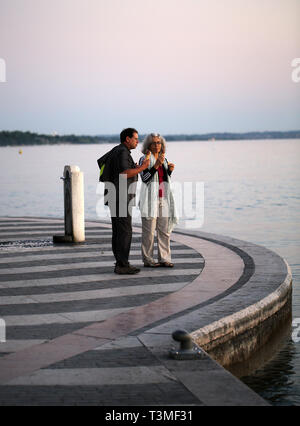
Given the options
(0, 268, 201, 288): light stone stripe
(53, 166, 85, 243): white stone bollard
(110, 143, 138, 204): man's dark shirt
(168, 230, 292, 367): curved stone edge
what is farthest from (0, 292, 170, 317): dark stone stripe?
(53, 166, 85, 243): white stone bollard

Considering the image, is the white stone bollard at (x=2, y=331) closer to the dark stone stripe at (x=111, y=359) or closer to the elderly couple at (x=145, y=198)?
the dark stone stripe at (x=111, y=359)

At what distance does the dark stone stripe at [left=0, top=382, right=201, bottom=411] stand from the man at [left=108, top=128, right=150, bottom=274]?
4.01m

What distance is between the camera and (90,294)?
7875mm

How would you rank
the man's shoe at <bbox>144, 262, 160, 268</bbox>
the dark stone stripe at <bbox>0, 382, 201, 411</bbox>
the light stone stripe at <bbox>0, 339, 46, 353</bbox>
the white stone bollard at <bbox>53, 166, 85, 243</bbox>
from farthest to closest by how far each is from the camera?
1. the white stone bollard at <bbox>53, 166, 85, 243</bbox>
2. the man's shoe at <bbox>144, 262, 160, 268</bbox>
3. the light stone stripe at <bbox>0, 339, 46, 353</bbox>
4. the dark stone stripe at <bbox>0, 382, 201, 411</bbox>

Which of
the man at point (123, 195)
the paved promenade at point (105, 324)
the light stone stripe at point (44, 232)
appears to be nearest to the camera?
the paved promenade at point (105, 324)

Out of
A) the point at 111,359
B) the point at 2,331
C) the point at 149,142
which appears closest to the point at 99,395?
the point at 111,359

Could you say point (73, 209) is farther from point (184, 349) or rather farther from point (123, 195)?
point (184, 349)

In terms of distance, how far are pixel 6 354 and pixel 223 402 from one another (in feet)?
6.41

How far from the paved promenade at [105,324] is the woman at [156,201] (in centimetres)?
36

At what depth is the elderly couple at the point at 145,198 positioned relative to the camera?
8.84 m

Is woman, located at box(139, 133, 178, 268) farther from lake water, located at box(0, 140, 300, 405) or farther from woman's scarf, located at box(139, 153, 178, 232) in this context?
lake water, located at box(0, 140, 300, 405)

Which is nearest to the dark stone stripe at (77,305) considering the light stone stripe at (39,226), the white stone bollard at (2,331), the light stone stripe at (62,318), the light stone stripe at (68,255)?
the light stone stripe at (62,318)

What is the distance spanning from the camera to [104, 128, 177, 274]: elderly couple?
884 cm

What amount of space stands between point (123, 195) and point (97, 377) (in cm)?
394
